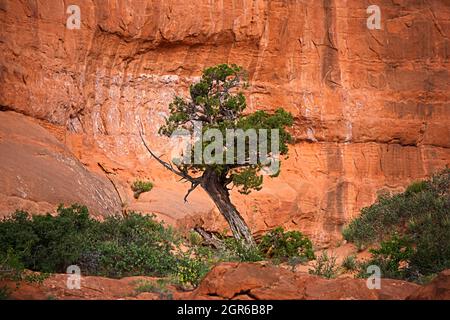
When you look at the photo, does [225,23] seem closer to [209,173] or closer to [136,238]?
[209,173]

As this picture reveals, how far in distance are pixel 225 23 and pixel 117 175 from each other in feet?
25.1

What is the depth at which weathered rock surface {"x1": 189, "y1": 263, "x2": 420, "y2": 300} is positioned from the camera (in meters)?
9.53

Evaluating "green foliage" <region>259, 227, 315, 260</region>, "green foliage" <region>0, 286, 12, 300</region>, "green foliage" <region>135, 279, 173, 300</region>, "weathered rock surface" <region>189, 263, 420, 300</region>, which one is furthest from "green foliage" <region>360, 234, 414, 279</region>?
"green foliage" <region>0, 286, 12, 300</region>

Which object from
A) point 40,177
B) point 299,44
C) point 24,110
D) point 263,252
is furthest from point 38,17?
point 263,252

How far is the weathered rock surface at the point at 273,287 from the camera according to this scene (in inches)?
375

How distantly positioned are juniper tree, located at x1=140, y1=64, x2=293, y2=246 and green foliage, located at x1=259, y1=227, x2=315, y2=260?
0.63 metres

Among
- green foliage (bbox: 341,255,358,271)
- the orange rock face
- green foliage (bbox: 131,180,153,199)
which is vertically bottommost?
green foliage (bbox: 341,255,358,271)

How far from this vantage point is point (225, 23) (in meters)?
29.9

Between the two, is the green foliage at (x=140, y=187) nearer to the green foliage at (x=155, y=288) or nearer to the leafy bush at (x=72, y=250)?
the leafy bush at (x=72, y=250)

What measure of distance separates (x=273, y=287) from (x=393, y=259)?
19.9ft

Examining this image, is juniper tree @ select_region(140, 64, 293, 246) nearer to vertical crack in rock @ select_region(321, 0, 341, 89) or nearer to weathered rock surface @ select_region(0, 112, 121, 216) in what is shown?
weathered rock surface @ select_region(0, 112, 121, 216)

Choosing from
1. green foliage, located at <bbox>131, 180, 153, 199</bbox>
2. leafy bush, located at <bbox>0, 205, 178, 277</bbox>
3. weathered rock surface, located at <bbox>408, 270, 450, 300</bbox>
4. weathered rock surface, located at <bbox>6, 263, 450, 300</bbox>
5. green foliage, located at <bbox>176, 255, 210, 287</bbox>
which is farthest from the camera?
green foliage, located at <bbox>131, 180, 153, 199</bbox>

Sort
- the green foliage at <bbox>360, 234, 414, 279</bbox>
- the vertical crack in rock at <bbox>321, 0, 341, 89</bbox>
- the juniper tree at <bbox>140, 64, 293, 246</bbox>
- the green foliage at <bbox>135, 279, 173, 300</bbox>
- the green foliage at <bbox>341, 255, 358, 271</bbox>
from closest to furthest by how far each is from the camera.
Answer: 1. the green foliage at <bbox>135, 279, 173, 300</bbox>
2. the green foliage at <bbox>360, 234, 414, 279</bbox>
3. the green foliage at <bbox>341, 255, 358, 271</bbox>
4. the juniper tree at <bbox>140, 64, 293, 246</bbox>
5. the vertical crack in rock at <bbox>321, 0, 341, 89</bbox>

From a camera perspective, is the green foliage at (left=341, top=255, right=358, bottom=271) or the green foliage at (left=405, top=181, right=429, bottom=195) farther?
the green foliage at (left=405, top=181, right=429, bottom=195)
